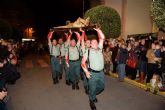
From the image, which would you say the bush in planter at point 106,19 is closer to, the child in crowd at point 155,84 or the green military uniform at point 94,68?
the child in crowd at point 155,84

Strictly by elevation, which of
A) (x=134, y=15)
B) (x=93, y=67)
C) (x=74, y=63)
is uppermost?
(x=134, y=15)

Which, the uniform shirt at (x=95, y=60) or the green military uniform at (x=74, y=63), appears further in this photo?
the green military uniform at (x=74, y=63)

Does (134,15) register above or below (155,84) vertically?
above

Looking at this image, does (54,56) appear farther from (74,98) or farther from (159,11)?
(159,11)

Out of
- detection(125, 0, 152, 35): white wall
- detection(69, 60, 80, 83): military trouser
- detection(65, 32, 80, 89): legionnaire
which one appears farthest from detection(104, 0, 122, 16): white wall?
detection(69, 60, 80, 83): military trouser

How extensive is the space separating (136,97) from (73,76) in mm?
2904

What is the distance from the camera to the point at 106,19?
60.0 ft

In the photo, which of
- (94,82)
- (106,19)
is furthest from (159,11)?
(106,19)

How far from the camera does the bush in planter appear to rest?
59.5 ft

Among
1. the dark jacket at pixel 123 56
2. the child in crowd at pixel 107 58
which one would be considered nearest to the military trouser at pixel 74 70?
the dark jacket at pixel 123 56

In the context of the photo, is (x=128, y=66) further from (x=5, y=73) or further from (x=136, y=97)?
(x=5, y=73)

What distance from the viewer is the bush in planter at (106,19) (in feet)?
59.5

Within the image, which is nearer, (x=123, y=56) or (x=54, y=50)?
(x=54, y=50)

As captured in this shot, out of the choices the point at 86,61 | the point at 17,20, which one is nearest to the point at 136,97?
the point at 86,61
